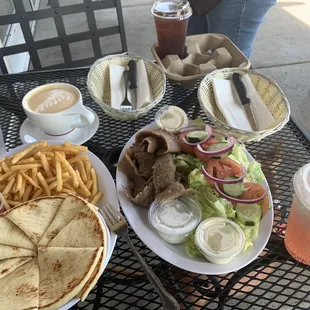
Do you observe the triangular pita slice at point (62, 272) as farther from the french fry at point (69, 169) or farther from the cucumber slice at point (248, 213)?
the cucumber slice at point (248, 213)

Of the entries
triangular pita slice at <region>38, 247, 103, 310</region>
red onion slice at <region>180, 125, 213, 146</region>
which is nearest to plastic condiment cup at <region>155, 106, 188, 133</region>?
red onion slice at <region>180, 125, 213, 146</region>

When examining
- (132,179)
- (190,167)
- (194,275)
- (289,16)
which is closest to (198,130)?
(190,167)

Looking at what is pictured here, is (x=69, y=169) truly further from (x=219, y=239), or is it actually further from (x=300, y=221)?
(x=300, y=221)

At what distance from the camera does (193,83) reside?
1636 millimetres

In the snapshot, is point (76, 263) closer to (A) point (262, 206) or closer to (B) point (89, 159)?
(B) point (89, 159)

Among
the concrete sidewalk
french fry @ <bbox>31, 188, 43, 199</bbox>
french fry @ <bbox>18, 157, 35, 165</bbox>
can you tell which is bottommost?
the concrete sidewalk

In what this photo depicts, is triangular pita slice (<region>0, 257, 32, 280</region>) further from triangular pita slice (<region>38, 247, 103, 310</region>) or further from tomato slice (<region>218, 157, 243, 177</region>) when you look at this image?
tomato slice (<region>218, 157, 243, 177</region>)

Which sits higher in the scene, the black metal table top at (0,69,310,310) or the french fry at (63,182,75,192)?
the french fry at (63,182,75,192)

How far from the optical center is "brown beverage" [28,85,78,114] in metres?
1.36

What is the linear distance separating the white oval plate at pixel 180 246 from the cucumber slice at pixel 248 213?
0.04 metres

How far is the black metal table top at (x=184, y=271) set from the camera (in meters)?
1.05

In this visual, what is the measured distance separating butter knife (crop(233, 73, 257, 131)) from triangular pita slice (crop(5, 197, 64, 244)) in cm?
78

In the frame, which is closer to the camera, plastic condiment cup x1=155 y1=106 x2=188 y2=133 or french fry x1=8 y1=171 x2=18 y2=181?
french fry x1=8 y1=171 x2=18 y2=181

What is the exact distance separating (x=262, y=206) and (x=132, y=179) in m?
0.44
